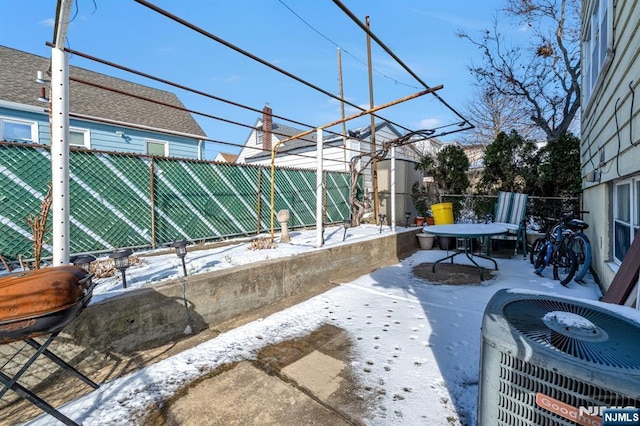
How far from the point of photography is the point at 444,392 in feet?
6.18

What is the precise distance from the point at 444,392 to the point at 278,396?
1.06 metres

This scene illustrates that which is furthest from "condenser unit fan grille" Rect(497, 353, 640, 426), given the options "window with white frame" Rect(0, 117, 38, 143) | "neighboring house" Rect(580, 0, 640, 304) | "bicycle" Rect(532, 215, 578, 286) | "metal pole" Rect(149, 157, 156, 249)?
"window with white frame" Rect(0, 117, 38, 143)

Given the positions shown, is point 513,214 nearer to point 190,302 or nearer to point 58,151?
point 190,302

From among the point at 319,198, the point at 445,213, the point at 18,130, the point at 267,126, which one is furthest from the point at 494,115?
the point at 18,130

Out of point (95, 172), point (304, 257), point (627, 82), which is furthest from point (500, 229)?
point (95, 172)

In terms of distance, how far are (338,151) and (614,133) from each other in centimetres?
1063

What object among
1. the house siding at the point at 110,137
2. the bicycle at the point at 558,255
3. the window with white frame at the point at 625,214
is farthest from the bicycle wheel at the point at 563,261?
the house siding at the point at 110,137

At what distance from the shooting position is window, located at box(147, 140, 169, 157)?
8844 millimetres

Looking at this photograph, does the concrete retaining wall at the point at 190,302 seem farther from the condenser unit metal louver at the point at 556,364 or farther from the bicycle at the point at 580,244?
the bicycle at the point at 580,244

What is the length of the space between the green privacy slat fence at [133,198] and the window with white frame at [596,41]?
5.21m

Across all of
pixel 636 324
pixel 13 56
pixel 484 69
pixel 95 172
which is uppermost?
pixel 484 69

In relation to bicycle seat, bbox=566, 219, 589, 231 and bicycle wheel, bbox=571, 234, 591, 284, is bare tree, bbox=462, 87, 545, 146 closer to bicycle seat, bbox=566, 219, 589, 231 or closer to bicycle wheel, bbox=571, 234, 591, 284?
bicycle wheel, bbox=571, 234, 591, 284

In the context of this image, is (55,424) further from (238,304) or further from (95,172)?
(95,172)

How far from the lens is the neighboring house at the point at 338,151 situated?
824 cm
